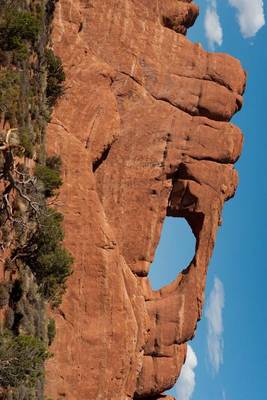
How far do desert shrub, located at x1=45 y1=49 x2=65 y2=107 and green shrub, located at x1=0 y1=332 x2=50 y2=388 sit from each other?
16.1 metres

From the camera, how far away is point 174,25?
4769 cm

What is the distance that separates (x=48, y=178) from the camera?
35375mm

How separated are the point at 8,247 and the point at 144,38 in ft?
70.8

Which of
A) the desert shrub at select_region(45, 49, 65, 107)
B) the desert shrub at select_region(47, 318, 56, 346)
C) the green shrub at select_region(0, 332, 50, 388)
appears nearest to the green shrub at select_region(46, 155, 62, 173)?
the desert shrub at select_region(45, 49, 65, 107)

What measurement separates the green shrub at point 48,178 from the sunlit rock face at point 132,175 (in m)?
1.28

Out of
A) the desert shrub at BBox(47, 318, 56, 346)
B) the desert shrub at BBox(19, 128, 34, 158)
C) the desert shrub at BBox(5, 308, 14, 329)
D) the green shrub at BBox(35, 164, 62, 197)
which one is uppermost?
the desert shrub at BBox(19, 128, 34, 158)

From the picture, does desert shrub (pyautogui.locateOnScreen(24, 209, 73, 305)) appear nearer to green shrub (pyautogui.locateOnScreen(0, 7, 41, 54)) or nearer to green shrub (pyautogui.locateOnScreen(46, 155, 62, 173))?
green shrub (pyautogui.locateOnScreen(46, 155, 62, 173))

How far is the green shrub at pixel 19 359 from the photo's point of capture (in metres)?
27.5

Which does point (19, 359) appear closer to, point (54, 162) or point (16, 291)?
point (16, 291)

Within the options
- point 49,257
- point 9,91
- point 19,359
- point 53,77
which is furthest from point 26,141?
point 19,359

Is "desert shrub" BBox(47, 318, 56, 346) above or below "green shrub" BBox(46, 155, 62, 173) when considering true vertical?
below

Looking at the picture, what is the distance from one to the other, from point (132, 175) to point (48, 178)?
382 inches

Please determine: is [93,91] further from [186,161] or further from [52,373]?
[52,373]

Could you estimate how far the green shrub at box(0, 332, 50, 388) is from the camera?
2753 cm
